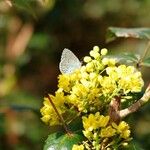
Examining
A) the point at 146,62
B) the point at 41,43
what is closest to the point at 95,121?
the point at 146,62

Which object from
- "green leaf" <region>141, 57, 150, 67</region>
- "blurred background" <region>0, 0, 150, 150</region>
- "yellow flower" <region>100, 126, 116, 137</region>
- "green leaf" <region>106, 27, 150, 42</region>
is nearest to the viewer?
"yellow flower" <region>100, 126, 116, 137</region>

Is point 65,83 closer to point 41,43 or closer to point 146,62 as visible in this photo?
point 146,62

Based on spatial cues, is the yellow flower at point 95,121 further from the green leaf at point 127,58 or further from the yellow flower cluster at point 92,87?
the green leaf at point 127,58

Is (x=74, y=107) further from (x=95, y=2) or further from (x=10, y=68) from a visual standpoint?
(x=95, y=2)

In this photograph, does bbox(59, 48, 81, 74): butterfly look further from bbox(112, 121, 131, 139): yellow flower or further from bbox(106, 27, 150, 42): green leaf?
bbox(106, 27, 150, 42): green leaf

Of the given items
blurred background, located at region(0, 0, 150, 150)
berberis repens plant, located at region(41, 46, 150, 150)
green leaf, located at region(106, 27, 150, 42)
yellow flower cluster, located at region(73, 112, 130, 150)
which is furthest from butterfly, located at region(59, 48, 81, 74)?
blurred background, located at region(0, 0, 150, 150)

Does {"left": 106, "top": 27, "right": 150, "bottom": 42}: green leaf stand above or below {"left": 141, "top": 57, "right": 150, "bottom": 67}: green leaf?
above
